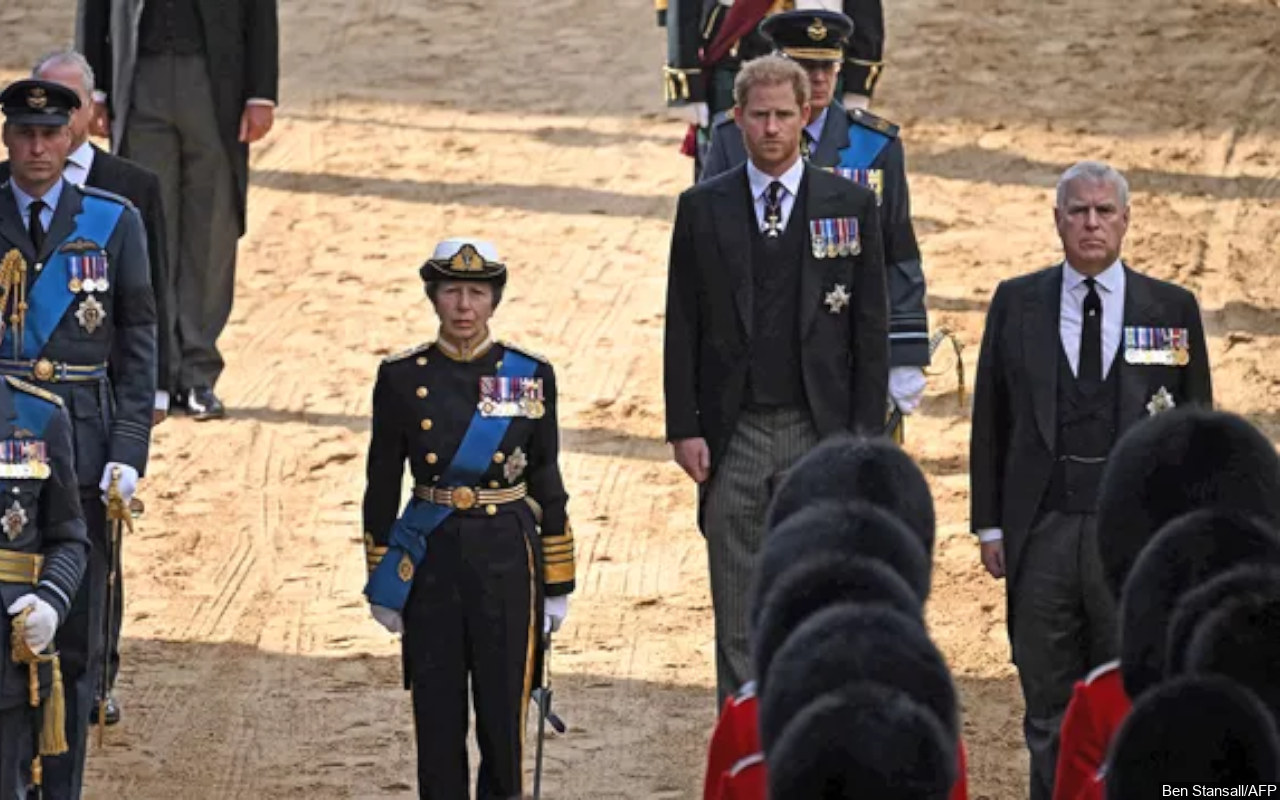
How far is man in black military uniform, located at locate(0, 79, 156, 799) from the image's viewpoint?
10.0 metres

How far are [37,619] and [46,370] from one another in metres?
1.60

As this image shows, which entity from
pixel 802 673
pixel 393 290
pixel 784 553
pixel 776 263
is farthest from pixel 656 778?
pixel 393 290

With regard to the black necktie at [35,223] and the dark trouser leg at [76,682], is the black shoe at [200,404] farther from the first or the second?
the dark trouser leg at [76,682]

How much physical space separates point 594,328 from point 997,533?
6.64 metres

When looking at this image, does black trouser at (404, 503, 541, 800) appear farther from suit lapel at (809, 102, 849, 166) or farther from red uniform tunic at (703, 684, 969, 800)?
red uniform tunic at (703, 684, 969, 800)

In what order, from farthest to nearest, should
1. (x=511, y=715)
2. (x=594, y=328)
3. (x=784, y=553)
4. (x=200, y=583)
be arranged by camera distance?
(x=594, y=328), (x=200, y=583), (x=511, y=715), (x=784, y=553)

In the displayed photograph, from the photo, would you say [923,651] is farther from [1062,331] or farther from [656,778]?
[656,778]

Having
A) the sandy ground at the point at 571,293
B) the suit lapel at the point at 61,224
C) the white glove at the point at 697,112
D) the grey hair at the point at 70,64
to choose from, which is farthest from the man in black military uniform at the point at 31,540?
the white glove at the point at 697,112

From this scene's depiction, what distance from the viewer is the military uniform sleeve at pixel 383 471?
368 inches

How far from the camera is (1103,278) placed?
373 inches

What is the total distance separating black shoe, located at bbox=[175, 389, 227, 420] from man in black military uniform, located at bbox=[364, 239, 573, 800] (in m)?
5.33

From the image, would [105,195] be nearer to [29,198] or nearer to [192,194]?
[29,198]

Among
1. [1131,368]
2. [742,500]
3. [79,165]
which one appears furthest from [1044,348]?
[79,165]

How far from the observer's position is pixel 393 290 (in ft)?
54.7
